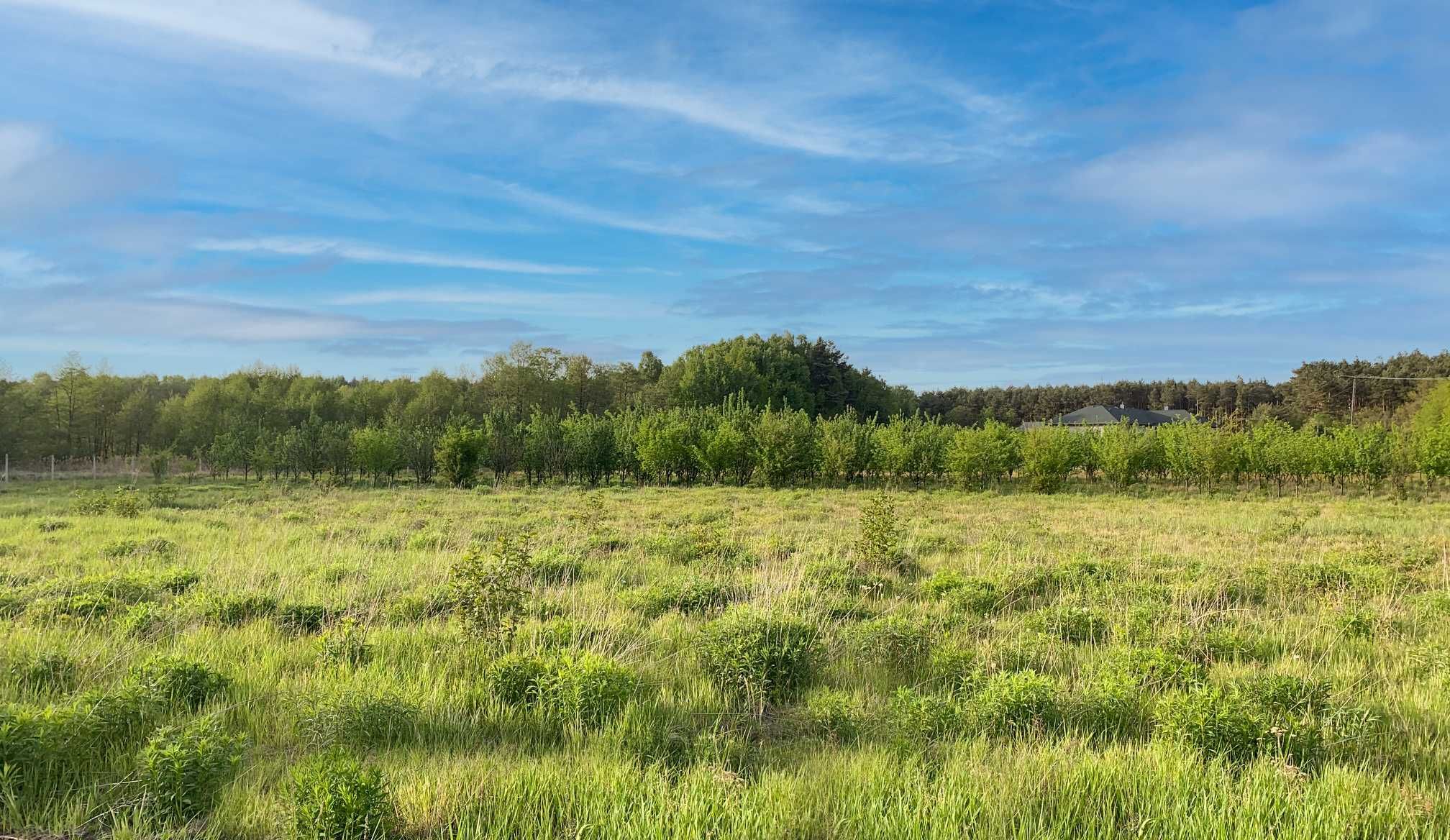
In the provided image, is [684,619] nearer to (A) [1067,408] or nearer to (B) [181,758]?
(B) [181,758]

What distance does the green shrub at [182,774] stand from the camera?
3719mm

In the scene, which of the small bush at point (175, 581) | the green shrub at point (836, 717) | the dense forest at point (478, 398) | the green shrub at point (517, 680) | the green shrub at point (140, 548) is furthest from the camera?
the dense forest at point (478, 398)

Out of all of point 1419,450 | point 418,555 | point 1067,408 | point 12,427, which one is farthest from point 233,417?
point 1067,408

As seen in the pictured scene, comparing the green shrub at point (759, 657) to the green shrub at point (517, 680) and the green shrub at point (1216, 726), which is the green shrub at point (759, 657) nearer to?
the green shrub at point (517, 680)

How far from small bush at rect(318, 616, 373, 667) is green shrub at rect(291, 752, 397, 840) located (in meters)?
2.43

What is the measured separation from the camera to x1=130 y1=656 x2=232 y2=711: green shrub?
196 inches

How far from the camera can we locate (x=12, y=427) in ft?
146

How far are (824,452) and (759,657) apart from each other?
33.0m

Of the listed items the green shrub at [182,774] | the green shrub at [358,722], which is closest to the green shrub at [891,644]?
the green shrub at [358,722]

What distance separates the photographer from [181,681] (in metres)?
5.09

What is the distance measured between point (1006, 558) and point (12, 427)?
5735 cm

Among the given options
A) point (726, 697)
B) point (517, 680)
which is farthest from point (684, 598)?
point (517, 680)

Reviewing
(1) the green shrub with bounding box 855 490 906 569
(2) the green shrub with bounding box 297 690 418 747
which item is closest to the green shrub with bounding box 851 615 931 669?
(2) the green shrub with bounding box 297 690 418 747

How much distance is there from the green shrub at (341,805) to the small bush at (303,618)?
4.11 m
